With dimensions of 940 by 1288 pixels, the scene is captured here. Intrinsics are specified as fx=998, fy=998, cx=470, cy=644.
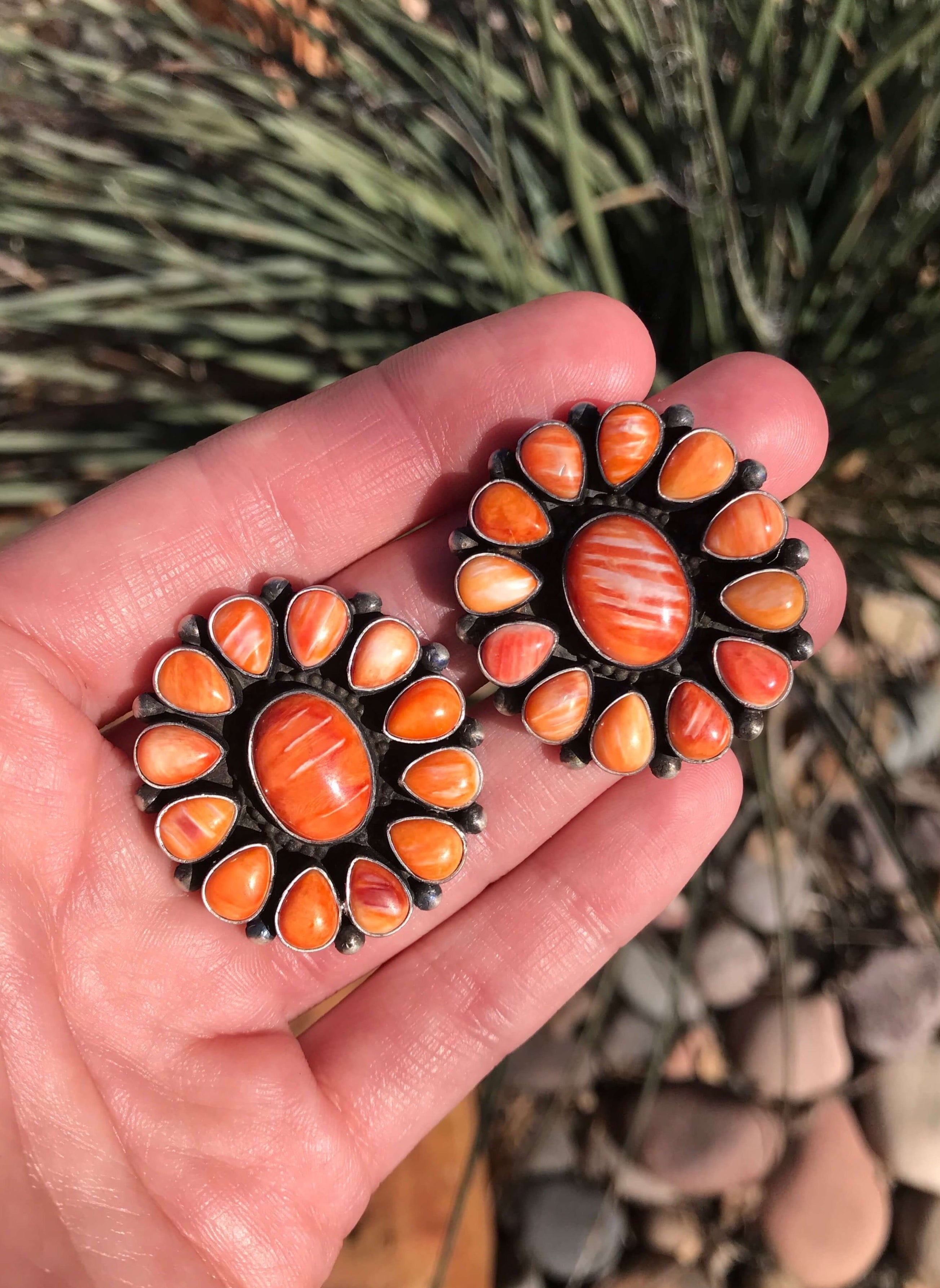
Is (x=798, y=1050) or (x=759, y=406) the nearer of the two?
(x=759, y=406)

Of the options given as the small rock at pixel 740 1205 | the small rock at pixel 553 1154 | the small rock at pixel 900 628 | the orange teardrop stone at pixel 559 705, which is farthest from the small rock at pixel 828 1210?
the orange teardrop stone at pixel 559 705

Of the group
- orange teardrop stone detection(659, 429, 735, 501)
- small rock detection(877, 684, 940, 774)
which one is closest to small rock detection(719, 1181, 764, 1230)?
small rock detection(877, 684, 940, 774)

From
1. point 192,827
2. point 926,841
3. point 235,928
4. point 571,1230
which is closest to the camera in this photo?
point 192,827

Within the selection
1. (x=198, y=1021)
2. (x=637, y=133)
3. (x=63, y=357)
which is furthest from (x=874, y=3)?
(x=198, y=1021)

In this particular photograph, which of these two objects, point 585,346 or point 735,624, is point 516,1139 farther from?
point 585,346

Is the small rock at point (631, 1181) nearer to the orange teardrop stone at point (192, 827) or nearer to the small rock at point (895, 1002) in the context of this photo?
the small rock at point (895, 1002)

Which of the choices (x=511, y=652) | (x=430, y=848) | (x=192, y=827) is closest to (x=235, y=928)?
(x=192, y=827)

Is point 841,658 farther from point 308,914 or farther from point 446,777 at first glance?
point 308,914

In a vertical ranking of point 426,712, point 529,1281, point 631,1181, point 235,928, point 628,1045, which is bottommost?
point 529,1281
